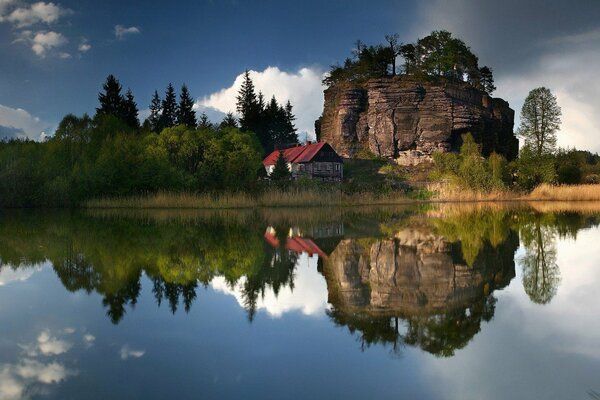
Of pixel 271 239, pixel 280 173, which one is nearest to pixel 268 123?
pixel 280 173

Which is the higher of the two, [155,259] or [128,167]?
[128,167]

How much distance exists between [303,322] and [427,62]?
195ft

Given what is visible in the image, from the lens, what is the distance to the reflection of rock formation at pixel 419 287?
5.70 m

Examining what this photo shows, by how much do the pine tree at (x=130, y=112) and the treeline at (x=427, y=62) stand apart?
24.0m

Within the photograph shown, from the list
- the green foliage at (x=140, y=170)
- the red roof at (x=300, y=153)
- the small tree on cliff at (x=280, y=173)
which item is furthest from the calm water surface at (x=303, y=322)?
the red roof at (x=300, y=153)

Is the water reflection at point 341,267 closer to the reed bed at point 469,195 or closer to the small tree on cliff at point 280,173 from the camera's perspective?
the small tree on cliff at point 280,173

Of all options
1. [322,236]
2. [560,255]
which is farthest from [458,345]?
[322,236]

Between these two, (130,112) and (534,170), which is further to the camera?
(130,112)

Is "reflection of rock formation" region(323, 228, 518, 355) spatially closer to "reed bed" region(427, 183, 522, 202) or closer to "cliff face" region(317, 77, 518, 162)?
"reed bed" region(427, 183, 522, 202)

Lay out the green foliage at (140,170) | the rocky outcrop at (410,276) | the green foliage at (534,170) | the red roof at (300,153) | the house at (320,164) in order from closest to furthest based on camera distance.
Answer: the rocky outcrop at (410,276), the green foliage at (140,170), the green foliage at (534,170), the house at (320,164), the red roof at (300,153)

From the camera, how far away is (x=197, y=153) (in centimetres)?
3366

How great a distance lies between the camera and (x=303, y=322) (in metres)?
6.26

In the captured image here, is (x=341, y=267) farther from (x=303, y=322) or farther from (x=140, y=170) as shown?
(x=140, y=170)

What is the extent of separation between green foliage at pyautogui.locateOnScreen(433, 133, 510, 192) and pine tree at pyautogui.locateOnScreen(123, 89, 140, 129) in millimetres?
32426
